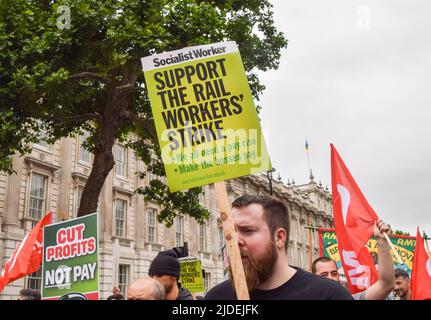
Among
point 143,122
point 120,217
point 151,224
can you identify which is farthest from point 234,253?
point 151,224

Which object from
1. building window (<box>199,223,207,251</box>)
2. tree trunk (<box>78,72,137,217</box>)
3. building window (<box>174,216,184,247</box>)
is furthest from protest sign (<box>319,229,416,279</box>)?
building window (<box>199,223,207,251</box>)

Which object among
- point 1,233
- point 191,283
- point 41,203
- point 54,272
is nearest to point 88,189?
point 191,283

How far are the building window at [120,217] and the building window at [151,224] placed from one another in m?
2.22

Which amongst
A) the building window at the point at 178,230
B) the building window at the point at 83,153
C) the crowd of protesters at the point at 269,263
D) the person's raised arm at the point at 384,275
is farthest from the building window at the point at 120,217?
the crowd of protesters at the point at 269,263

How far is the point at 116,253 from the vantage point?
80.9ft

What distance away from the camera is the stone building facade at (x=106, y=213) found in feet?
65.0

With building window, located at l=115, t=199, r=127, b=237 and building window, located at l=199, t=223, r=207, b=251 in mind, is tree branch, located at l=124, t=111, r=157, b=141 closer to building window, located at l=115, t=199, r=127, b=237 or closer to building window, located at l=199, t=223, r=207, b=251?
building window, located at l=115, t=199, r=127, b=237

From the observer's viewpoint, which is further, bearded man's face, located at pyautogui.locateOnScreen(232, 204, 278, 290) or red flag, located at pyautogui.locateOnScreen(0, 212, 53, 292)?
red flag, located at pyautogui.locateOnScreen(0, 212, 53, 292)

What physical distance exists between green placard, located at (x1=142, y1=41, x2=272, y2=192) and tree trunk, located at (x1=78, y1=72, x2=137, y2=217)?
9888 mm

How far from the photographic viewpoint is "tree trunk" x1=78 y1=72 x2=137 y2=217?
12797 mm

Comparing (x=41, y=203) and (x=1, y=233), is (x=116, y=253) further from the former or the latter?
(x=1, y=233)

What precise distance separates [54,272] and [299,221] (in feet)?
170

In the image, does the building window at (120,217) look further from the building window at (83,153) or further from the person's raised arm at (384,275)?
the person's raised arm at (384,275)

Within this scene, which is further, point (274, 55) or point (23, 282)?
point (23, 282)
